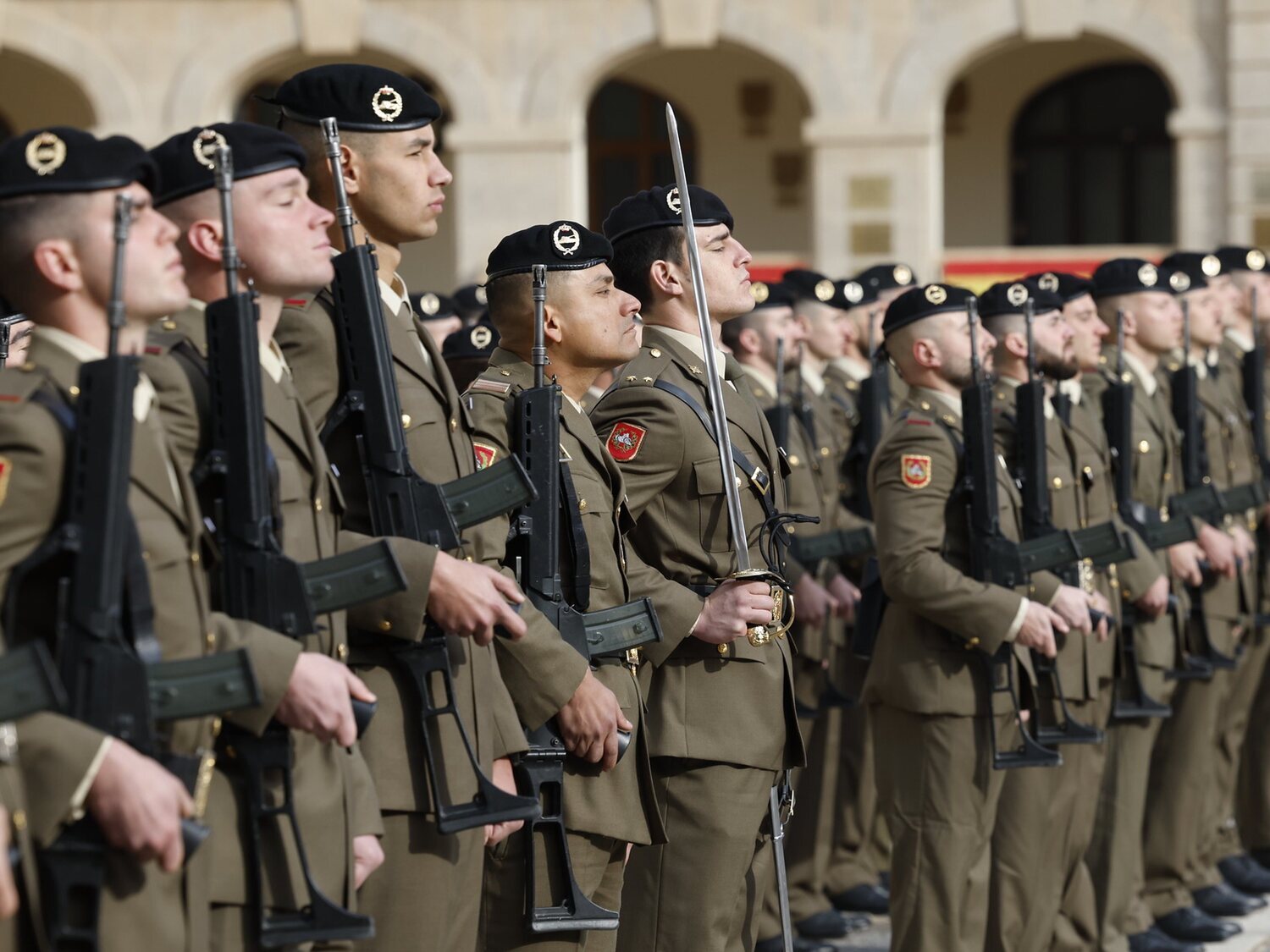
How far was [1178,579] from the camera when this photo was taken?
7594 mm

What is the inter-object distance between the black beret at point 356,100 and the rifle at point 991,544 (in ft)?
7.28

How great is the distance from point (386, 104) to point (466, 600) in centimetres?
97

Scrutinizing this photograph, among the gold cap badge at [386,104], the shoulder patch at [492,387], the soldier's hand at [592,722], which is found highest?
the gold cap badge at [386,104]

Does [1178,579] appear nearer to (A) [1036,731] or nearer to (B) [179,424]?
(A) [1036,731]

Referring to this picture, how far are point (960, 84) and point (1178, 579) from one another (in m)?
13.1

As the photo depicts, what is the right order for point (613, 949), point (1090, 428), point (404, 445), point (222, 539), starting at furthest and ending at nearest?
point (1090, 428)
point (613, 949)
point (404, 445)
point (222, 539)

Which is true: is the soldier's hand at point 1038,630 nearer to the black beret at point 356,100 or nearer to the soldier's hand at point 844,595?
the soldier's hand at point 844,595

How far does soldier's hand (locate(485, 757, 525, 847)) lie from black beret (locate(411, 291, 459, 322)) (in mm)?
4444

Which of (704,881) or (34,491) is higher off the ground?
(34,491)

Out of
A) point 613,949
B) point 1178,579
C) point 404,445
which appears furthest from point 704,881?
point 1178,579

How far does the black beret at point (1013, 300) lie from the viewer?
6.82m

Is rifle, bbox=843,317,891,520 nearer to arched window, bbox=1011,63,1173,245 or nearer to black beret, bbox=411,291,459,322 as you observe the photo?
black beret, bbox=411,291,459,322

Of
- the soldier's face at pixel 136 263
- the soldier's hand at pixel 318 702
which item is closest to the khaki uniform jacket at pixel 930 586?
the soldier's hand at pixel 318 702

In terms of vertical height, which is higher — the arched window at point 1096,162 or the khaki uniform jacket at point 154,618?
the arched window at point 1096,162
